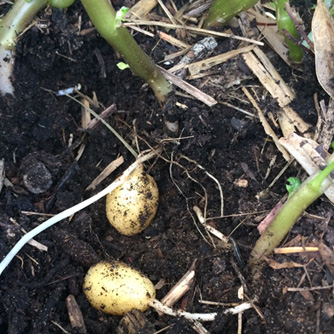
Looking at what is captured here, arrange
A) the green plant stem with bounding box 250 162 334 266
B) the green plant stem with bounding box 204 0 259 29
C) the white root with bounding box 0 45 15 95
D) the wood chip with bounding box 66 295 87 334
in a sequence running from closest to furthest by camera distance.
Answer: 1. the green plant stem with bounding box 250 162 334 266
2. the wood chip with bounding box 66 295 87 334
3. the green plant stem with bounding box 204 0 259 29
4. the white root with bounding box 0 45 15 95

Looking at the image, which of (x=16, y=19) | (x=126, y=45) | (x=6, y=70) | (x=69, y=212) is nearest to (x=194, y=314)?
(x=69, y=212)

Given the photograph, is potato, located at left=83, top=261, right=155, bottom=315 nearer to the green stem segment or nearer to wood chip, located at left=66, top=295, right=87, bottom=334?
wood chip, located at left=66, top=295, right=87, bottom=334

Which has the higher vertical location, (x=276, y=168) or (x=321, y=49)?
(x=321, y=49)

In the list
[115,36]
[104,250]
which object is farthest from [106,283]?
[115,36]

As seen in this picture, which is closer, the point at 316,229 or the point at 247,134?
the point at 316,229

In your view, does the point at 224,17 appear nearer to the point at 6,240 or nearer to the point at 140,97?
the point at 140,97

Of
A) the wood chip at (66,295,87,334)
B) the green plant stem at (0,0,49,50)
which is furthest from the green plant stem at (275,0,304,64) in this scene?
the wood chip at (66,295,87,334)

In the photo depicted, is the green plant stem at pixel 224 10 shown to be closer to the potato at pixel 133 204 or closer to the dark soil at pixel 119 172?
the dark soil at pixel 119 172
